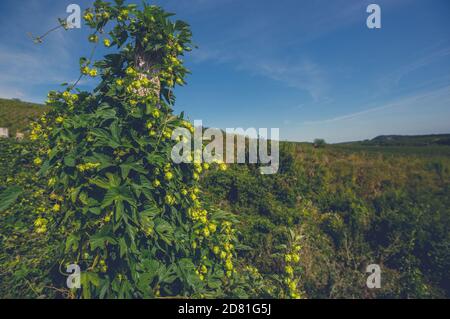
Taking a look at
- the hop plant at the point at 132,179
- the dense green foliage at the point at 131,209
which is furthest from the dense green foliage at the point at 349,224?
the hop plant at the point at 132,179

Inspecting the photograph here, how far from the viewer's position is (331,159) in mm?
10133

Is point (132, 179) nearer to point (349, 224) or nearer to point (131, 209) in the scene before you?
point (131, 209)

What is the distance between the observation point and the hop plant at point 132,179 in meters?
1.76

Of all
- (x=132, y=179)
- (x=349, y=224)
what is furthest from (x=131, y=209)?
(x=349, y=224)

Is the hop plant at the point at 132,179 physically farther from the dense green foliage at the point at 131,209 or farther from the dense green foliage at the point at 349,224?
the dense green foliage at the point at 349,224

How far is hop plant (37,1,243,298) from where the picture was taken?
5.78ft

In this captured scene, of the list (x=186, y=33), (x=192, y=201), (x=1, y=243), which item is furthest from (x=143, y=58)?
(x=1, y=243)

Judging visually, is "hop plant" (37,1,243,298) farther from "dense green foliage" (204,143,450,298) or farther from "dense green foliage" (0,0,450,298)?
"dense green foliage" (204,143,450,298)

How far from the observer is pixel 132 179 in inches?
74.7

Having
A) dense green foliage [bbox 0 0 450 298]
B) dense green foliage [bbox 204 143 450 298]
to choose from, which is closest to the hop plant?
dense green foliage [bbox 0 0 450 298]

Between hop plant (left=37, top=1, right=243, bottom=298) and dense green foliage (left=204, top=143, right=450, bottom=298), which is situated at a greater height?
hop plant (left=37, top=1, right=243, bottom=298)

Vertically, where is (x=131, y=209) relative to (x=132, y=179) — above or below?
below
